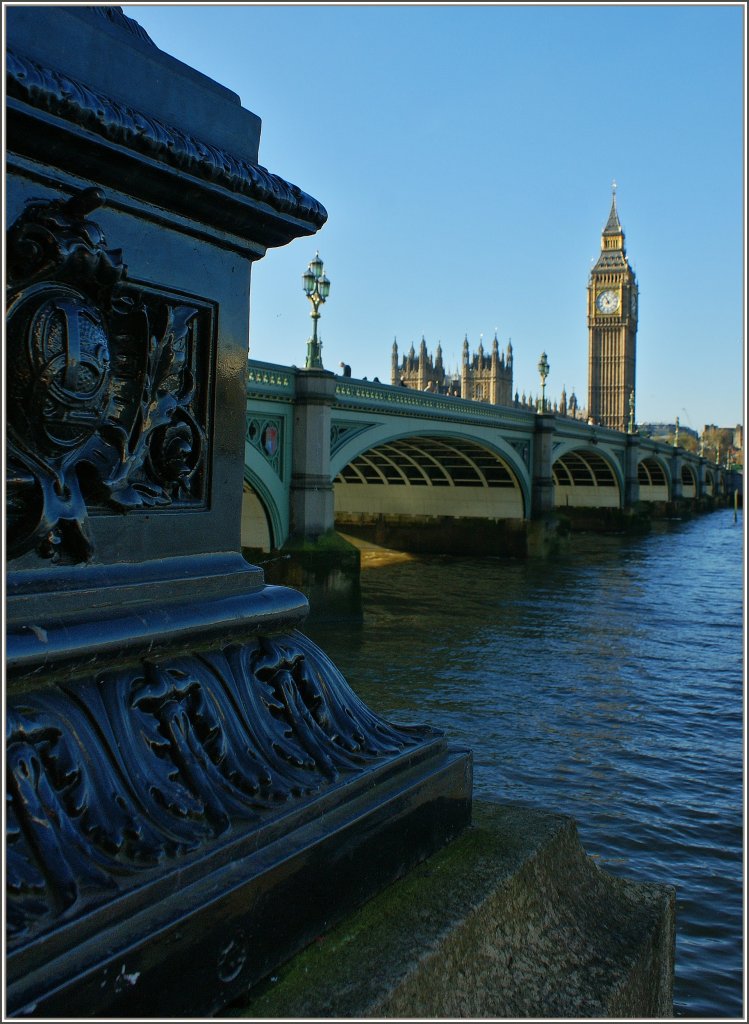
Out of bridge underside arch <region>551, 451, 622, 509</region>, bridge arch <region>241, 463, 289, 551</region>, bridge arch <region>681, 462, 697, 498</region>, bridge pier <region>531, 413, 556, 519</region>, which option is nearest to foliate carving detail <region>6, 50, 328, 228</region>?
bridge arch <region>241, 463, 289, 551</region>

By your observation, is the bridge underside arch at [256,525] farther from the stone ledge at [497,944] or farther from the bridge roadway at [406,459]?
the stone ledge at [497,944]

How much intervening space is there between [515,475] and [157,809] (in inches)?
962

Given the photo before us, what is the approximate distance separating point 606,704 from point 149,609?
8.81 metres

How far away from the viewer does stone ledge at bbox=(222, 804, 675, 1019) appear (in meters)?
1.18

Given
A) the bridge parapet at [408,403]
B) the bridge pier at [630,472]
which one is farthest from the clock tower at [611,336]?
the bridge parapet at [408,403]

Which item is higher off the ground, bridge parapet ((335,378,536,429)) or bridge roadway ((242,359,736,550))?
bridge parapet ((335,378,536,429))

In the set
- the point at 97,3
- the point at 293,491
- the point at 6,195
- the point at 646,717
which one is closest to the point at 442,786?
the point at 6,195

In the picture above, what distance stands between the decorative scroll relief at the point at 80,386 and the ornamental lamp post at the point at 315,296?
13.6 metres

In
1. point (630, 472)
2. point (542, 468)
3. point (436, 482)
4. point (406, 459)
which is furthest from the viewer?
point (630, 472)

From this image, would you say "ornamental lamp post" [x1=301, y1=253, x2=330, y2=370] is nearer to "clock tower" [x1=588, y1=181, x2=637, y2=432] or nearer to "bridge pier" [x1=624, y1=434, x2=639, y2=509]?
"bridge pier" [x1=624, y1=434, x2=639, y2=509]

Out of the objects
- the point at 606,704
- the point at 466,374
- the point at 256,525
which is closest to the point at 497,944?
the point at 606,704

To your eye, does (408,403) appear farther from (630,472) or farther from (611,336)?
(611,336)

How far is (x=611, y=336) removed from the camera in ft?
312

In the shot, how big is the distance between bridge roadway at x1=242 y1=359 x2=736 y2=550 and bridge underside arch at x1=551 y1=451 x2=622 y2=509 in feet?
0.15
